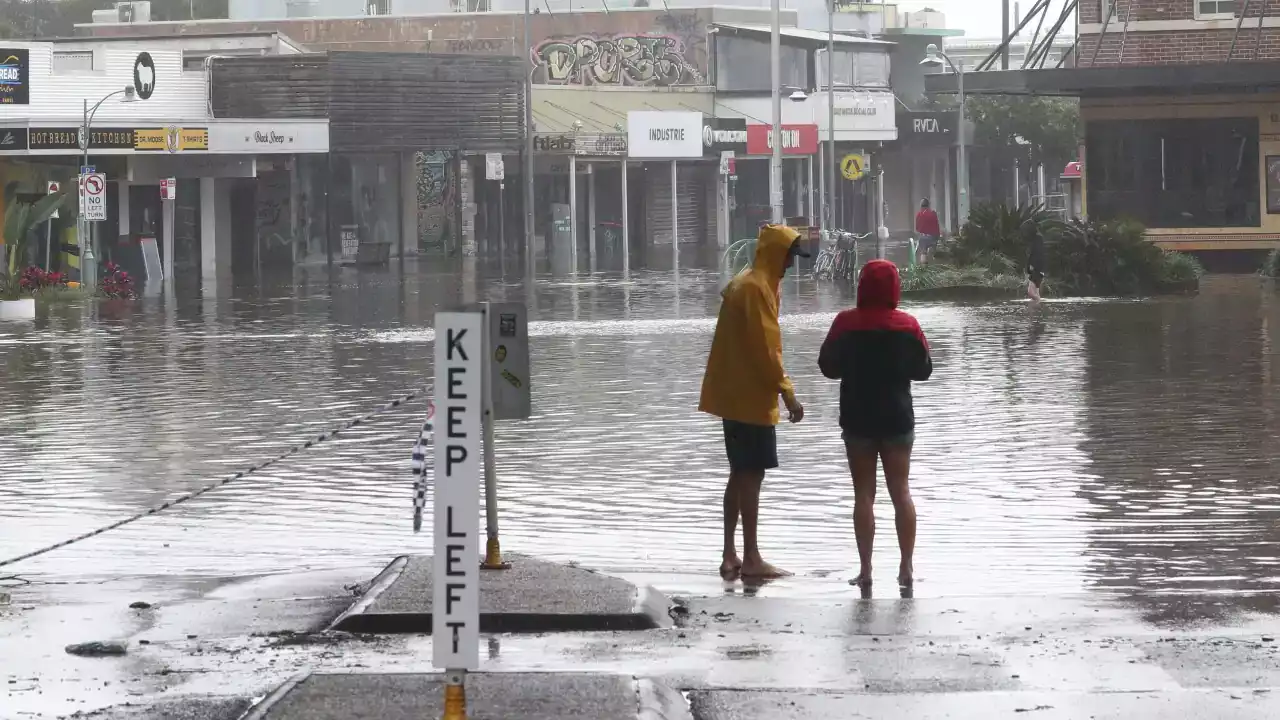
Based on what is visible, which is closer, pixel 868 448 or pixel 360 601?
pixel 360 601

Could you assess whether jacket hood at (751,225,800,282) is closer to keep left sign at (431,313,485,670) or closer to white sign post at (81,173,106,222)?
keep left sign at (431,313,485,670)

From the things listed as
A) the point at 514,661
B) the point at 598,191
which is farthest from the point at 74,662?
the point at 598,191

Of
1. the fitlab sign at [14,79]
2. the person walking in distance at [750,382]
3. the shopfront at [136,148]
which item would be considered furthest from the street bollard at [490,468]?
the fitlab sign at [14,79]

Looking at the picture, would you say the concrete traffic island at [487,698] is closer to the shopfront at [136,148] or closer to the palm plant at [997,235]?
the palm plant at [997,235]

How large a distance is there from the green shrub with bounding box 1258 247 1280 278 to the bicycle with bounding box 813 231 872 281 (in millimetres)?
7788

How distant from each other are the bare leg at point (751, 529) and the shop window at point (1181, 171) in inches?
1176

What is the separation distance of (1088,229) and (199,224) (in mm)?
30923

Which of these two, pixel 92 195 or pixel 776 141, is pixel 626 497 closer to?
pixel 92 195

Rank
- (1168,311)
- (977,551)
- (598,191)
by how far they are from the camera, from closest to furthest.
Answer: (977,551)
(1168,311)
(598,191)

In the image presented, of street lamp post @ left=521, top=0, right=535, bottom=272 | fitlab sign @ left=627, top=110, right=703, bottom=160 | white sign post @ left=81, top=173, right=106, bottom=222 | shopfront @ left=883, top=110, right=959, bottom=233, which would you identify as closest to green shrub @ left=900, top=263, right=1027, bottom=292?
white sign post @ left=81, top=173, right=106, bottom=222

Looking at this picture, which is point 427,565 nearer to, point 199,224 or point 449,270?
point 449,270

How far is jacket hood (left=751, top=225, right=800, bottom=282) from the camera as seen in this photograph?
922cm

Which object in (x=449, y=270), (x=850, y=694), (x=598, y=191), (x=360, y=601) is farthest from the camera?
(x=598, y=191)

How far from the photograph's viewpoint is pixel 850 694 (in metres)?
6.77
